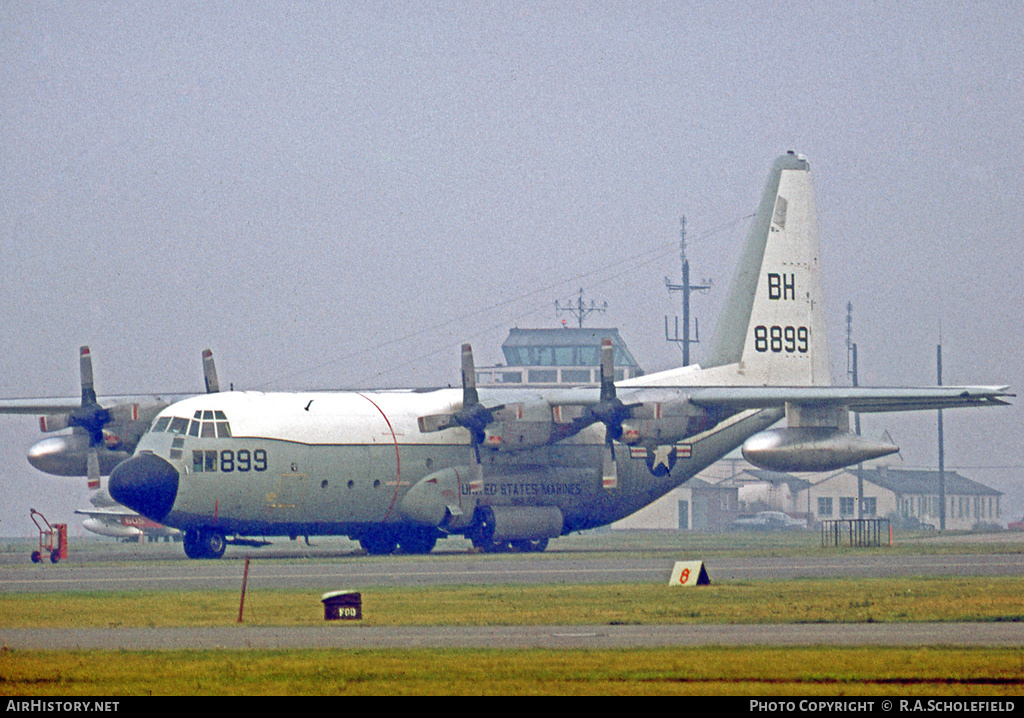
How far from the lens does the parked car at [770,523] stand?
10400cm

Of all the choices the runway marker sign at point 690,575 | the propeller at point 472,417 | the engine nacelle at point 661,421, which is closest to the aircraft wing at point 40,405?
the propeller at point 472,417

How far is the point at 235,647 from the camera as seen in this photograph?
796 inches

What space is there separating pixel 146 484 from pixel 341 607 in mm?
17586

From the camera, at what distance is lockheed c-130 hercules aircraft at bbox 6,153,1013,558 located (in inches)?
1657

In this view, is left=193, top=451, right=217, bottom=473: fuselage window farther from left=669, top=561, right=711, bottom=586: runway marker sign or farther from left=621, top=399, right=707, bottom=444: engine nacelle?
left=669, top=561, right=711, bottom=586: runway marker sign

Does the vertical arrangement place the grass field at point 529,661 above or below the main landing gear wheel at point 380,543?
above

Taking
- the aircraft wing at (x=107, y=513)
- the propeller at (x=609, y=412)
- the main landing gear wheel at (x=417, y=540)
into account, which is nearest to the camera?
the propeller at (x=609, y=412)

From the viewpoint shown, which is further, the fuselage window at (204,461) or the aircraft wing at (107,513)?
the aircraft wing at (107,513)

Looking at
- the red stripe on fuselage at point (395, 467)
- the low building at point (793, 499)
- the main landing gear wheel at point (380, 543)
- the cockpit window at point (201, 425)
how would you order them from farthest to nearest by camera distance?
the low building at point (793, 499) < the main landing gear wheel at point (380, 543) < the red stripe on fuselage at point (395, 467) < the cockpit window at point (201, 425)

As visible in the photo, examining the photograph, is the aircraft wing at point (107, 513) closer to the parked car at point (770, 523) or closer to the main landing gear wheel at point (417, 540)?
the main landing gear wheel at point (417, 540)

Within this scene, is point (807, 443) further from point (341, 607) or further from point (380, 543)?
point (341, 607)

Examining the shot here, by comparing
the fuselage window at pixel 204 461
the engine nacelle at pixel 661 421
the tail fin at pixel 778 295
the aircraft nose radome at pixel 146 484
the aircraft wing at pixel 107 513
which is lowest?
the aircraft wing at pixel 107 513

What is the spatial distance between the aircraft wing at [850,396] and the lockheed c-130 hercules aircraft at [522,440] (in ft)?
0.24

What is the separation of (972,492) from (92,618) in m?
119
